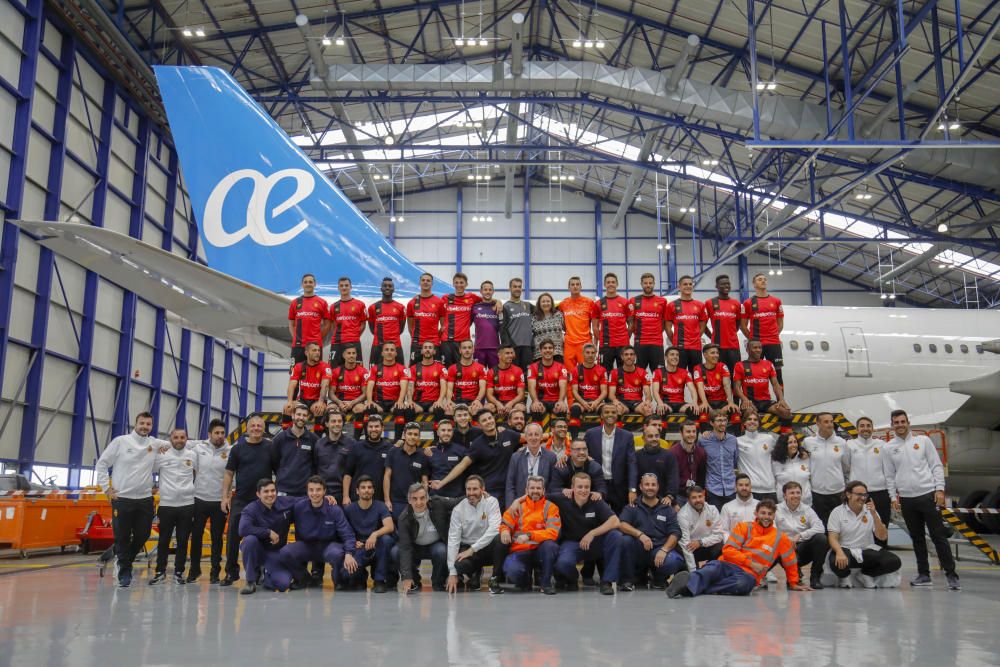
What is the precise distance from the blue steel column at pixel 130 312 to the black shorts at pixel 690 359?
2257 centimetres

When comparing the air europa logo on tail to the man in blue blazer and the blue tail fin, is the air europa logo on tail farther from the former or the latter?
the man in blue blazer

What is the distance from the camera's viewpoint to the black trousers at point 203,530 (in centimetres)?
1032

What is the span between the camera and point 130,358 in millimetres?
29484

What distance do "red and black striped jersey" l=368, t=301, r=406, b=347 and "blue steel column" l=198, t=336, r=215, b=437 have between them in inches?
1035

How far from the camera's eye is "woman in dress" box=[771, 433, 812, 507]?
11117mm

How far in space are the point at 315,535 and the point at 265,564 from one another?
0.65 m

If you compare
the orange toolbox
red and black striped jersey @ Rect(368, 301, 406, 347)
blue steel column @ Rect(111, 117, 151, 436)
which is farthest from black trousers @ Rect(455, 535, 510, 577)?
blue steel column @ Rect(111, 117, 151, 436)

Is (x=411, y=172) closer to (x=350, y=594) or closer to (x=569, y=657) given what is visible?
(x=350, y=594)

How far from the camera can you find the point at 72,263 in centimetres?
2659

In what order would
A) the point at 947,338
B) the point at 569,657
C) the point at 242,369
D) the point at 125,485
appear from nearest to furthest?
the point at 569,657 → the point at 125,485 → the point at 947,338 → the point at 242,369

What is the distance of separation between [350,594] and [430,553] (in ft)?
3.52

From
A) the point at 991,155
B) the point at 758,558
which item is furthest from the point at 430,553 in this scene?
the point at 991,155

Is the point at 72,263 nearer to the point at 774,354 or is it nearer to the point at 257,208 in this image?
the point at 257,208

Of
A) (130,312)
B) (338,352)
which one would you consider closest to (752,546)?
(338,352)
